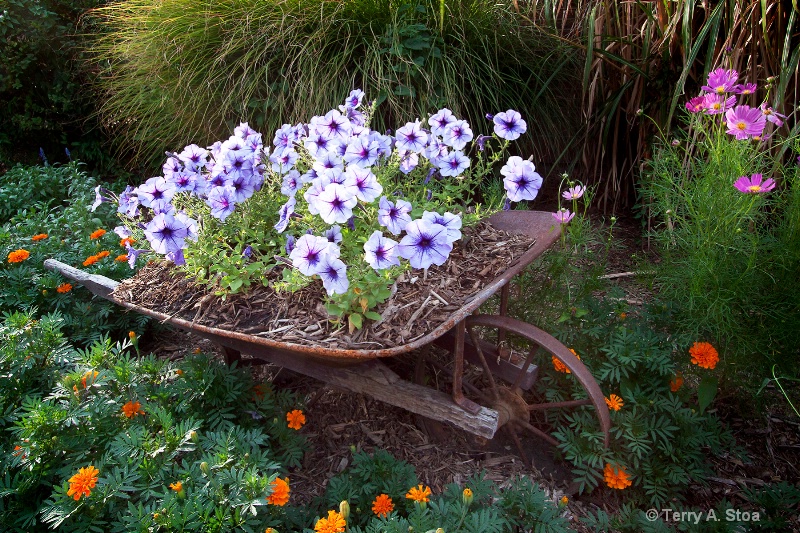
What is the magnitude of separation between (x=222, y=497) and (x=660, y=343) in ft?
4.10

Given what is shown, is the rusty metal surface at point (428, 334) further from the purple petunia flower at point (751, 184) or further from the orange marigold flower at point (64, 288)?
the purple petunia flower at point (751, 184)

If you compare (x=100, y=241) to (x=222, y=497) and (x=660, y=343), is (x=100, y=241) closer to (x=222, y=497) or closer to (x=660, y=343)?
(x=222, y=497)

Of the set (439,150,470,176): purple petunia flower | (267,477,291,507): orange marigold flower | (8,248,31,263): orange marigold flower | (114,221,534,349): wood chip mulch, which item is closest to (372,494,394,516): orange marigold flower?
(267,477,291,507): orange marigold flower

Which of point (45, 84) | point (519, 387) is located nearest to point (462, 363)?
point (519, 387)

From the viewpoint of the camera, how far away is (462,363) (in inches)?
57.2

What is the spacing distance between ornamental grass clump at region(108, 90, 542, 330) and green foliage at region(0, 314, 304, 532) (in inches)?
12.7

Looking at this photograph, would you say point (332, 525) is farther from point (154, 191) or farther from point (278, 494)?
point (154, 191)

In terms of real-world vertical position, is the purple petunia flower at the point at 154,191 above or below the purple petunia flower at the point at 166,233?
above

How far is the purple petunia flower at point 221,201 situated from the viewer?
1.50m

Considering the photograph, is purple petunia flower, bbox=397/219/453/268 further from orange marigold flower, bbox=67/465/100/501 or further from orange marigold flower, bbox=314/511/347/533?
orange marigold flower, bbox=67/465/100/501

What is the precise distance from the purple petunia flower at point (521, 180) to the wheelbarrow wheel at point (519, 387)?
333 millimetres

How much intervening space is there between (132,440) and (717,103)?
171 centimetres

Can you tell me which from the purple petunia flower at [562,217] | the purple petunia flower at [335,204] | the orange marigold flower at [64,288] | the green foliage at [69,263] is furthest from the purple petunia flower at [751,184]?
the orange marigold flower at [64,288]

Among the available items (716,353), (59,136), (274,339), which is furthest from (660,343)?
(59,136)
